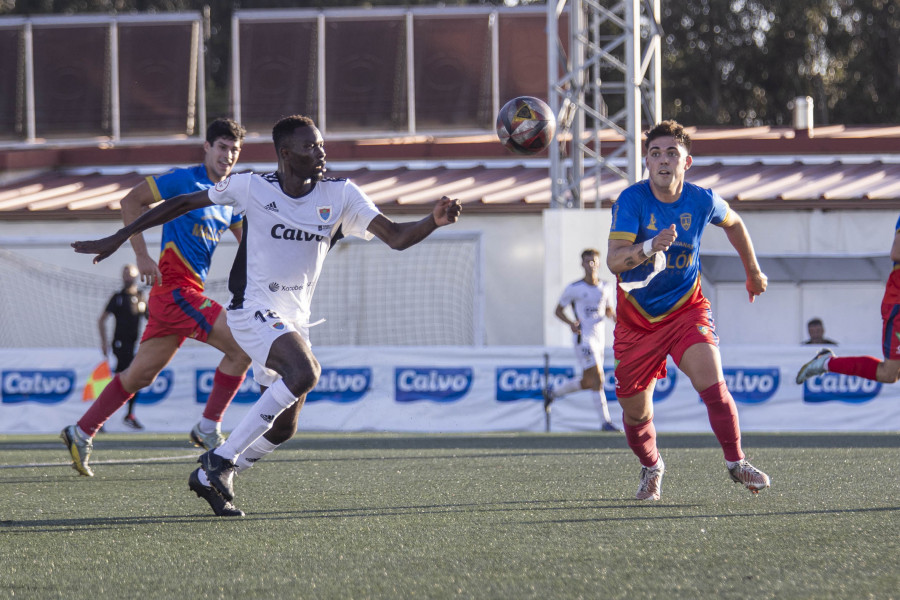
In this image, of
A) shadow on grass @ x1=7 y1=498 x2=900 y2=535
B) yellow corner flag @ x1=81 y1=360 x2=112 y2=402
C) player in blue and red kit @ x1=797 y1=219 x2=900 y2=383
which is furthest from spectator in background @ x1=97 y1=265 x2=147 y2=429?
shadow on grass @ x1=7 y1=498 x2=900 y2=535

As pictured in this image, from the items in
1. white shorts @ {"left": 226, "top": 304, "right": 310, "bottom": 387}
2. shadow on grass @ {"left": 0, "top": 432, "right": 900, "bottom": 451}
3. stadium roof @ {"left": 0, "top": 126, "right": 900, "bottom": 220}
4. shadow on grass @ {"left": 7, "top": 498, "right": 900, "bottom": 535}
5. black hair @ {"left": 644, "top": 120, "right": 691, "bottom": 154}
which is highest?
stadium roof @ {"left": 0, "top": 126, "right": 900, "bottom": 220}

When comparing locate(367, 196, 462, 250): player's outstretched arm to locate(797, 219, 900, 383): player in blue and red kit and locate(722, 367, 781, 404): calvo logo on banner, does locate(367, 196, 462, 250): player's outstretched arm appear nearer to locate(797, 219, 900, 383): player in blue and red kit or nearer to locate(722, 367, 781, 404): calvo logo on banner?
locate(797, 219, 900, 383): player in blue and red kit

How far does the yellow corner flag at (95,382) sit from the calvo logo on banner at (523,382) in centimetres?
454

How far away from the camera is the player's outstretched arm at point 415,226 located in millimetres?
5062

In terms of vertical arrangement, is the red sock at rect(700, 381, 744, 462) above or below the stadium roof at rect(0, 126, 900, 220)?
below

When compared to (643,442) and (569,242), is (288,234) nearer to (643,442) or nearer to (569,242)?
(643,442)

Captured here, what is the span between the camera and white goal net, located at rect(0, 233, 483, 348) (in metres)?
17.6

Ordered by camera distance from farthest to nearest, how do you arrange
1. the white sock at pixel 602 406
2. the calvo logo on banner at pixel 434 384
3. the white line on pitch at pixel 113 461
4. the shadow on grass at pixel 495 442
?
the calvo logo on banner at pixel 434 384, the white sock at pixel 602 406, the shadow on grass at pixel 495 442, the white line on pitch at pixel 113 461

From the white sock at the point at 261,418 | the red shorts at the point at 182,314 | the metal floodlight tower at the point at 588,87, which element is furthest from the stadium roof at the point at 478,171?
the white sock at the point at 261,418

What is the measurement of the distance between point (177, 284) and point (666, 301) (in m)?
3.05

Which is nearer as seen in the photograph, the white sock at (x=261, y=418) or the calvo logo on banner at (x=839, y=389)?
the white sock at (x=261, y=418)

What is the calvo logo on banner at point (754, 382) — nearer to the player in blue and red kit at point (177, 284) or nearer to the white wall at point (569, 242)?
the white wall at point (569, 242)

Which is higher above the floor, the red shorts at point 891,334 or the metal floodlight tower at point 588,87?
the metal floodlight tower at point 588,87

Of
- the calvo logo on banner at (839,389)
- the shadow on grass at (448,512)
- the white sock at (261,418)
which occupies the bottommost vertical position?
the calvo logo on banner at (839,389)
